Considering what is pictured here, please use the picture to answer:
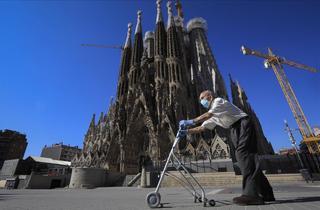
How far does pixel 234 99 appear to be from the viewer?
51500 mm

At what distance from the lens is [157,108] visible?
116 feet

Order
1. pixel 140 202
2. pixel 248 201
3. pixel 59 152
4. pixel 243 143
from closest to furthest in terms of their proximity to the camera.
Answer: pixel 248 201
pixel 243 143
pixel 140 202
pixel 59 152

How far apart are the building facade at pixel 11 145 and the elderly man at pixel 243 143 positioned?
76454 millimetres

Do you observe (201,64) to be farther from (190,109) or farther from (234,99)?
(190,109)

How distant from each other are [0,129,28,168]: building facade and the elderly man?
251 feet

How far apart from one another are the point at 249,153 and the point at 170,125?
90.3ft

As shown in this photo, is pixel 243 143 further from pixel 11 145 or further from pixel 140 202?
pixel 11 145

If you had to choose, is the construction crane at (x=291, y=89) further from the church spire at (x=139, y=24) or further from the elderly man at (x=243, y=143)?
the elderly man at (x=243, y=143)

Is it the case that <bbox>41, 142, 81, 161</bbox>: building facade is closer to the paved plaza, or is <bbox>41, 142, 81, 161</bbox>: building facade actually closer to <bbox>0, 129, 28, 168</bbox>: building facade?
<bbox>0, 129, 28, 168</bbox>: building facade

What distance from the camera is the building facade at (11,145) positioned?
6049 centimetres

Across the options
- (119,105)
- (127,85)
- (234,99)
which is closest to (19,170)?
(119,105)

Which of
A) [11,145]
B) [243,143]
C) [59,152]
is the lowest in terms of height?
[243,143]

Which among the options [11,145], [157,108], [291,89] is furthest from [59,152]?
[291,89]

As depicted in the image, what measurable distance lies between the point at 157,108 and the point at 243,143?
1260 inches
